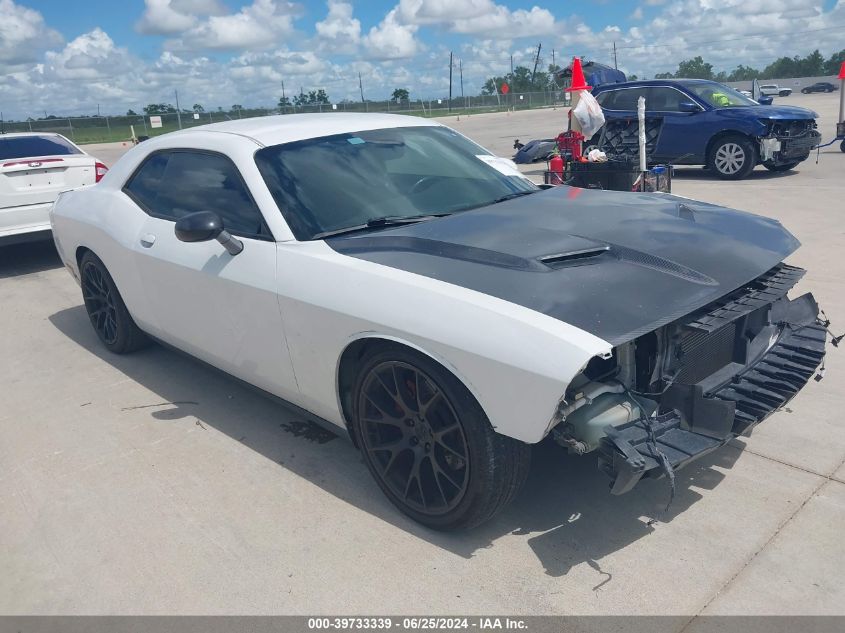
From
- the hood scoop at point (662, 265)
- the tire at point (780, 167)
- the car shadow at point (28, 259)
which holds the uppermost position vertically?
the hood scoop at point (662, 265)

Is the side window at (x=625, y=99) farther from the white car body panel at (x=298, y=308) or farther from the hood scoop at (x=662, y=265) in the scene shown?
the hood scoop at (x=662, y=265)

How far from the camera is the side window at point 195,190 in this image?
352cm

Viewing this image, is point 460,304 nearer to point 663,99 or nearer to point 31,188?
point 31,188

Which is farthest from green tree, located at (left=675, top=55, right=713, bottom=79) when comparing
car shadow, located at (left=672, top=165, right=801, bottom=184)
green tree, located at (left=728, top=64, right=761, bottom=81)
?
car shadow, located at (left=672, top=165, right=801, bottom=184)

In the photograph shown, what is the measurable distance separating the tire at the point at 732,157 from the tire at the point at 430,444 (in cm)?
1027

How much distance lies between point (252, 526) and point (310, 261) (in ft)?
3.74

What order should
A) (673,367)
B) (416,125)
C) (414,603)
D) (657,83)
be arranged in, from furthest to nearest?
1. (657,83)
2. (416,125)
3. (673,367)
4. (414,603)

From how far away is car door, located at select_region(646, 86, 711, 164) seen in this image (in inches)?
463

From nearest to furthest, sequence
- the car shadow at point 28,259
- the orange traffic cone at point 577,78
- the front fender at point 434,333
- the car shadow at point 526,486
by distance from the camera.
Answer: the front fender at point 434,333, the car shadow at point 526,486, the car shadow at point 28,259, the orange traffic cone at point 577,78

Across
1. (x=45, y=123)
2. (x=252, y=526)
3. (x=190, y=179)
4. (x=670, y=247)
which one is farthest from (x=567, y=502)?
(x=45, y=123)

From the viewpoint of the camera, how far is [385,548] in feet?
9.37

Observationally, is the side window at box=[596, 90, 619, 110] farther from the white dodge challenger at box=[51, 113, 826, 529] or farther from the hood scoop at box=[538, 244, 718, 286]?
the hood scoop at box=[538, 244, 718, 286]

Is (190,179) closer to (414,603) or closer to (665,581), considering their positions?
(414,603)

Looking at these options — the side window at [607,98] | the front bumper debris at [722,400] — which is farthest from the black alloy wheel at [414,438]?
the side window at [607,98]
